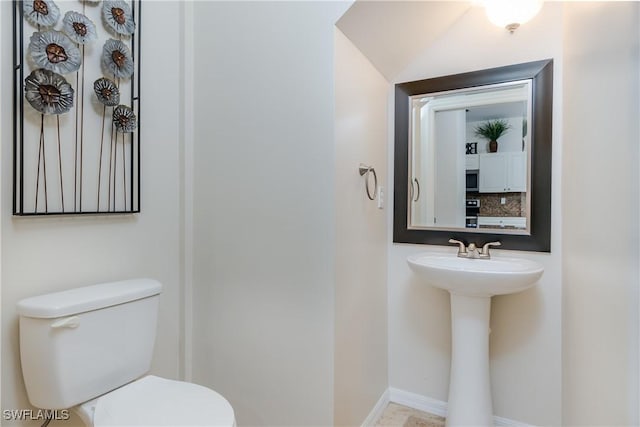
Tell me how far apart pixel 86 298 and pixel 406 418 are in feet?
5.26

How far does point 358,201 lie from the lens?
1545 millimetres

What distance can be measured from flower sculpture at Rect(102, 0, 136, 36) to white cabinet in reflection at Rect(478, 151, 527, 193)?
174 centimetres

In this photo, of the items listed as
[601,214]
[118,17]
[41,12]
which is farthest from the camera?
[118,17]

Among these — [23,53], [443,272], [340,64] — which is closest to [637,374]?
[443,272]

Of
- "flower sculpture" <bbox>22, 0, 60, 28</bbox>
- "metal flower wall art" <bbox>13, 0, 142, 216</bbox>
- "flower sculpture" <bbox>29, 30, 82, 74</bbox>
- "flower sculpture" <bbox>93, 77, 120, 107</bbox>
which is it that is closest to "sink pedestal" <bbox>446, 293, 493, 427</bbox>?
"metal flower wall art" <bbox>13, 0, 142, 216</bbox>

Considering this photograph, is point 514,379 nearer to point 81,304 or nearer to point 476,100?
point 476,100

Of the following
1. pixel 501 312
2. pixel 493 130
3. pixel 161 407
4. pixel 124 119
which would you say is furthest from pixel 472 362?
pixel 124 119

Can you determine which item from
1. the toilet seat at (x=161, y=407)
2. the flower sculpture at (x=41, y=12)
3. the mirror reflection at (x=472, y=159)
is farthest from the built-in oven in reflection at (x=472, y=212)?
the flower sculpture at (x=41, y=12)

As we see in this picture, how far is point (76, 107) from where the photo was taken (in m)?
1.27

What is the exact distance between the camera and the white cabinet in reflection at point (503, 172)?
1.65 metres

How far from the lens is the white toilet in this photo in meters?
1.05

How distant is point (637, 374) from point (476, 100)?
1.37 metres

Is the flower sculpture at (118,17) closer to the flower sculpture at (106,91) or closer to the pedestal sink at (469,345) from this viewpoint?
the flower sculpture at (106,91)

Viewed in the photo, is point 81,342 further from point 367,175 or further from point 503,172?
point 503,172
